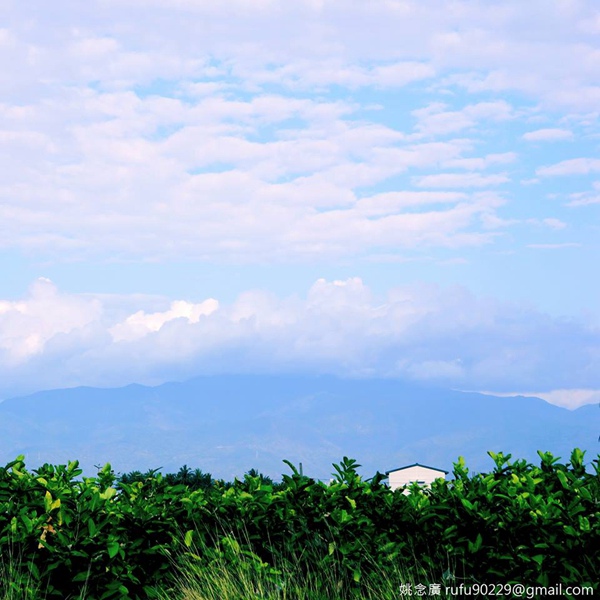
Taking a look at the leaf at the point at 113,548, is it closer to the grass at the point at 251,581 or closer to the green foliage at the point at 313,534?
the green foliage at the point at 313,534

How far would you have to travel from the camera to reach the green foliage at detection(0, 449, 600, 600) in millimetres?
6777

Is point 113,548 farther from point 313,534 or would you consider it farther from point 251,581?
point 313,534

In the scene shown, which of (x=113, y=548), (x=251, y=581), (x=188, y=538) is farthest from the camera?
(x=188, y=538)

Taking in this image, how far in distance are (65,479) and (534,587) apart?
16.7 feet

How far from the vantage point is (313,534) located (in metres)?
7.41

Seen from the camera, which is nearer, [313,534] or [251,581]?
[251,581]

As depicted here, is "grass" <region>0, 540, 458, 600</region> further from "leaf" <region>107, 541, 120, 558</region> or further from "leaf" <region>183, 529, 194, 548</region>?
"leaf" <region>107, 541, 120, 558</region>

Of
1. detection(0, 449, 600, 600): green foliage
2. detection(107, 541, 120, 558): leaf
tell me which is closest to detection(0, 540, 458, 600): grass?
detection(0, 449, 600, 600): green foliage

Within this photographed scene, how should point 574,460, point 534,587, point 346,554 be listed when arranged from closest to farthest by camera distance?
point 534,587
point 346,554
point 574,460

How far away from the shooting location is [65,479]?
27.7ft

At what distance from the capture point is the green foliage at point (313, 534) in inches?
267

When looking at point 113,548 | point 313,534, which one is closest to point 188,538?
point 113,548

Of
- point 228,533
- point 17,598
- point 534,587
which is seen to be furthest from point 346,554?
point 17,598

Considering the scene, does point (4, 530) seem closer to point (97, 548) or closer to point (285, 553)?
point (97, 548)
